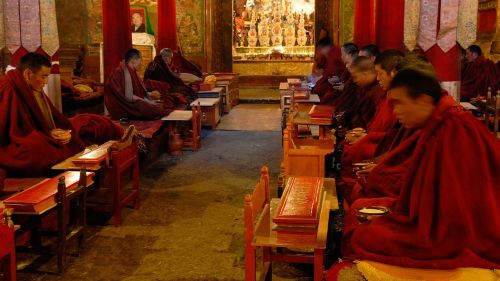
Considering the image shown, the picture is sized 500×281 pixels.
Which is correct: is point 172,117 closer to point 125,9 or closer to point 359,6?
point 125,9

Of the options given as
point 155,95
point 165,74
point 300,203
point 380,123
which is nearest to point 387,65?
point 380,123

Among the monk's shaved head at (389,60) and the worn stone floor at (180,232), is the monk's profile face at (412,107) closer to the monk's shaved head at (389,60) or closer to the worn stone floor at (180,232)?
the worn stone floor at (180,232)

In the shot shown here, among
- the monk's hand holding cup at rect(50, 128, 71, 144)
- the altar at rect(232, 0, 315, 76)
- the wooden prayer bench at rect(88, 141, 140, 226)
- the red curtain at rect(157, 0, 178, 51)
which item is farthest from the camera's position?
the altar at rect(232, 0, 315, 76)

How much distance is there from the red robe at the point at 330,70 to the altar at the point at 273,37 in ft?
16.5

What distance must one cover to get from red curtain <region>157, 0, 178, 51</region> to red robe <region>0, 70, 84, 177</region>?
752 cm

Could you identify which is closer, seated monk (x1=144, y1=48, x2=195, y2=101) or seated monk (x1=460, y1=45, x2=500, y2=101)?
seated monk (x1=460, y1=45, x2=500, y2=101)

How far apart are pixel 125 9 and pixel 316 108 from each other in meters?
3.71

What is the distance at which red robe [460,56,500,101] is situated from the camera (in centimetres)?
1064

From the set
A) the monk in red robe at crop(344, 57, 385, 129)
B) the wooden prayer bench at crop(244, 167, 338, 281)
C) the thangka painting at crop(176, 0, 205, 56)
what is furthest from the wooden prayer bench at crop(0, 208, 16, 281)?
the thangka painting at crop(176, 0, 205, 56)

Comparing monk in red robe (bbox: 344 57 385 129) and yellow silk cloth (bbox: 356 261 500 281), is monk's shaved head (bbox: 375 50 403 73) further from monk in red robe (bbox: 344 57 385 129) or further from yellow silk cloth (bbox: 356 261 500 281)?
yellow silk cloth (bbox: 356 261 500 281)

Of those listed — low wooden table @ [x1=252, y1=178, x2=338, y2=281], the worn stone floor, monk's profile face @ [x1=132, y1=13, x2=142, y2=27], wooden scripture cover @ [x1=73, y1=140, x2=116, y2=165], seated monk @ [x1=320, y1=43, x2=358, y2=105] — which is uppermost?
monk's profile face @ [x1=132, y1=13, x2=142, y2=27]

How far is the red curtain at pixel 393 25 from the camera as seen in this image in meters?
8.21

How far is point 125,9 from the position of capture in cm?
924

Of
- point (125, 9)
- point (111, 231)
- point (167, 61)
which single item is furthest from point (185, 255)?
point (167, 61)
